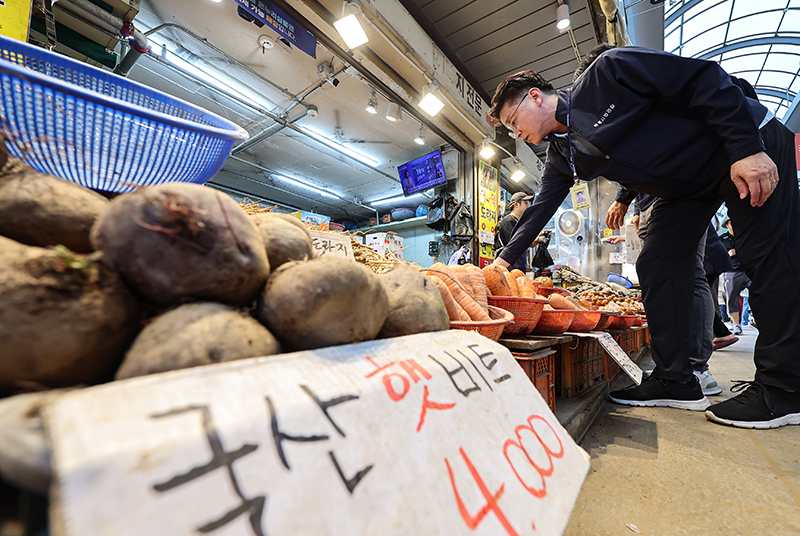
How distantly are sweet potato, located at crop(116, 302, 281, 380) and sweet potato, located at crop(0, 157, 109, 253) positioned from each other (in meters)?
0.32

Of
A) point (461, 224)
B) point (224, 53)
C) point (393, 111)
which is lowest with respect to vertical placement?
point (461, 224)

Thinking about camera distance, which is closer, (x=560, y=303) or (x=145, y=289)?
(x=145, y=289)

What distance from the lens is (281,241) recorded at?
844 mm

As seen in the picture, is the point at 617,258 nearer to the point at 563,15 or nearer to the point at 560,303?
the point at 563,15

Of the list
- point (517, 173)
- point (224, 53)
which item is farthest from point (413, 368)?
point (517, 173)

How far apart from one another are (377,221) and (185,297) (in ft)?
38.3

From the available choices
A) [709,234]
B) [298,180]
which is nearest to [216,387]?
[709,234]

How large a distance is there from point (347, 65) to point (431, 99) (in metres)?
1.36

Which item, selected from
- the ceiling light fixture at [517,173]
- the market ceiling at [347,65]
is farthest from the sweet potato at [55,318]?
the ceiling light fixture at [517,173]

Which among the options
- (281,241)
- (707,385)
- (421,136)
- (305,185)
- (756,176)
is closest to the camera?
(281,241)

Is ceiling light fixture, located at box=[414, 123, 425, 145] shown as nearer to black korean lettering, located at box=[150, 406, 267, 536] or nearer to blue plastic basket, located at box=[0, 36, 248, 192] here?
blue plastic basket, located at box=[0, 36, 248, 192]

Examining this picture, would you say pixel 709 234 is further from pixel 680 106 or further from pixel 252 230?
pixel 252 230

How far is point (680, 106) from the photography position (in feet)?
6.29

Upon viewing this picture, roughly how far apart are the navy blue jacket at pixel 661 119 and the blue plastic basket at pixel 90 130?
200 cm
